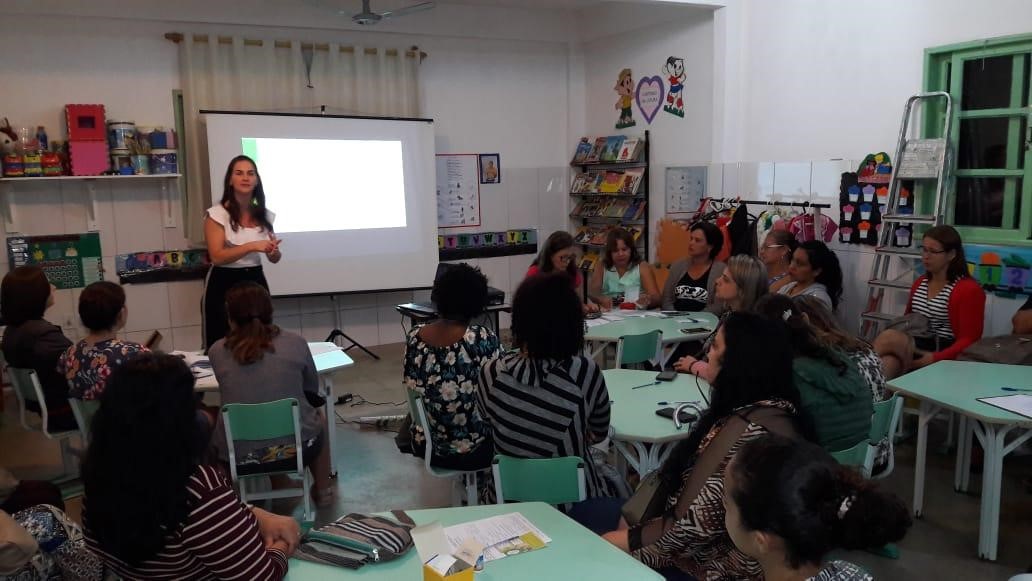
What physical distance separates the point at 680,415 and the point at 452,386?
0.88 metres

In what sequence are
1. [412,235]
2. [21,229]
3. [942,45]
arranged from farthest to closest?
[412,235], [21,229], [942,45]

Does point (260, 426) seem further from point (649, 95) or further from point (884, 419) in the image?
point (649, 95)

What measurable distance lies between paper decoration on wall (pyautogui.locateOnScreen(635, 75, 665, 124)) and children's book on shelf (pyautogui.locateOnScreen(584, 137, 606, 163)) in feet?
1.72

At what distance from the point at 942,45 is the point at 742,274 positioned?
2.25m

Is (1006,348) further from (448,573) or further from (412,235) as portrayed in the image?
(412,235)

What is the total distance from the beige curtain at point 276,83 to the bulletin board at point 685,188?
7.88 ft

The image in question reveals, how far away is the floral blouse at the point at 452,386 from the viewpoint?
10.0 feet

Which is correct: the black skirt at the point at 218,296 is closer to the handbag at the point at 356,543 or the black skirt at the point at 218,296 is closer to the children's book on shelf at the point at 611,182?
the handbag at the point at 356,543

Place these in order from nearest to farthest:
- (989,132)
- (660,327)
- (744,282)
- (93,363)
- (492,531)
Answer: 1. (492,531)
2. (93,363)
3. (744,282)
4. (660,327)
5. (989,132)

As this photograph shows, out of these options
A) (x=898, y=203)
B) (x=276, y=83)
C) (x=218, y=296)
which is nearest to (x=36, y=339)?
(x=218, y=296)

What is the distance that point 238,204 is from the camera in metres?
4.54

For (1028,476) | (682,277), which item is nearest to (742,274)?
(682,277)

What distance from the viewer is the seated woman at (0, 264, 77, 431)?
3.72 meters

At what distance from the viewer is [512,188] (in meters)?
7.89
